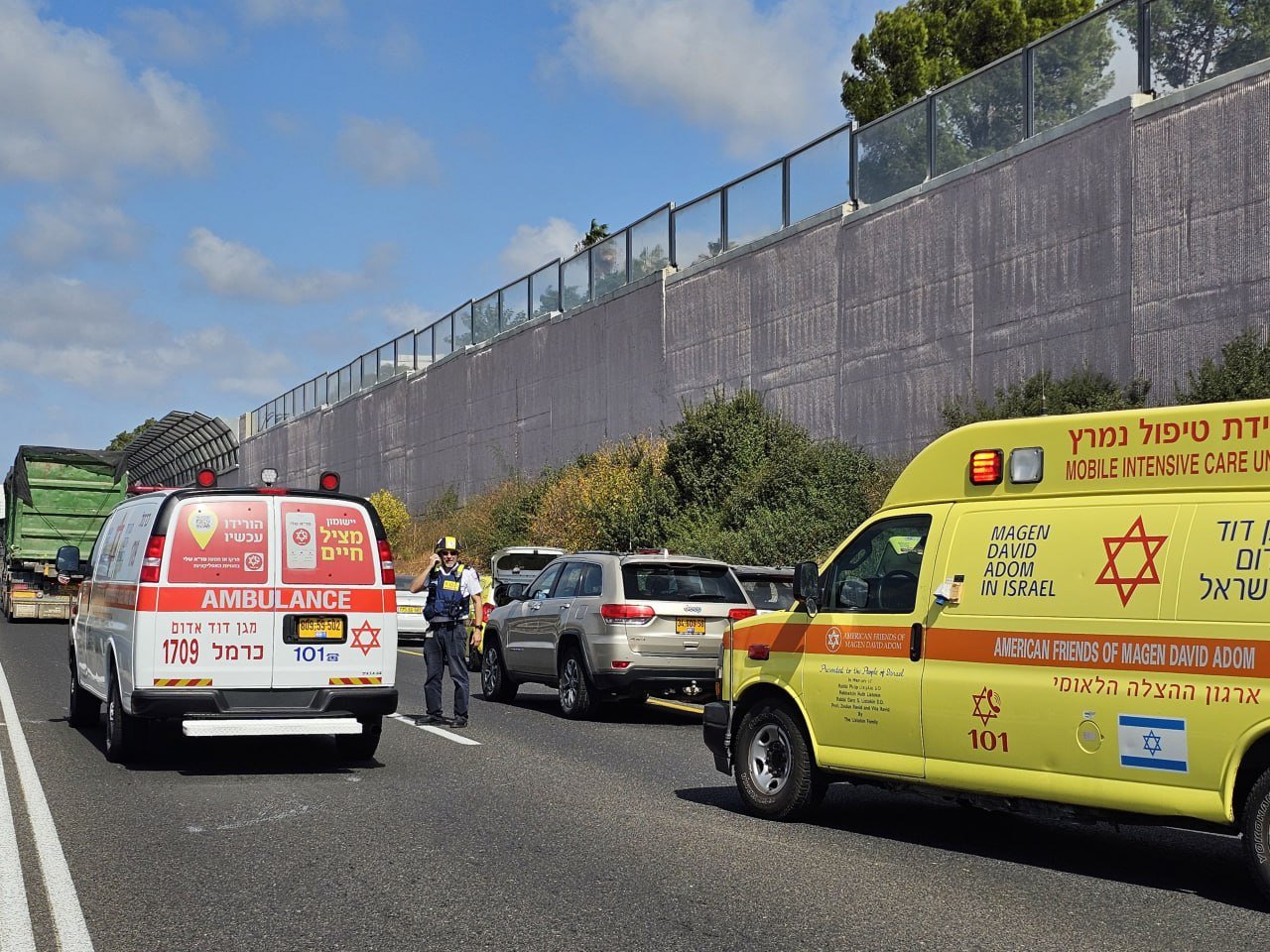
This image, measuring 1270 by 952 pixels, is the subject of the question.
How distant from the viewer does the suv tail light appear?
16297 mm

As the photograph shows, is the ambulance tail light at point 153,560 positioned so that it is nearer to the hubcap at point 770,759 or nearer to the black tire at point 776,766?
the black tire at point 776,766

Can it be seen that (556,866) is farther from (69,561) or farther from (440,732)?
(69,561)

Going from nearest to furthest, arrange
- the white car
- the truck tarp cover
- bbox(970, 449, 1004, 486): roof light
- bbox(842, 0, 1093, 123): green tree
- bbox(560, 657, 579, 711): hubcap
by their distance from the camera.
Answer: bbox(970, 449, 1004, 486): roof light, bbox(560, 657, 579, 711): hubcap, the white car, the truck tarp cover, bbox(842, 0, 1093, 123): green tree

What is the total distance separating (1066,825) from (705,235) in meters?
26.1

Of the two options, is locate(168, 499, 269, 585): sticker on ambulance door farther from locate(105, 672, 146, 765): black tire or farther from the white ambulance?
locate(105, 672, 146, 765): black tire

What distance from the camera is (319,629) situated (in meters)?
12.2

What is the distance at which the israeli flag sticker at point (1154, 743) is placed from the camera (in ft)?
25.4

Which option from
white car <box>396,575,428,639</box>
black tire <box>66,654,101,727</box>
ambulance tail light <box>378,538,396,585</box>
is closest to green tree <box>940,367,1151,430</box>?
white car <box>396,575,428,639</box>

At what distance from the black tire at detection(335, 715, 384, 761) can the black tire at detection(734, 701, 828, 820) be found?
11.0ft

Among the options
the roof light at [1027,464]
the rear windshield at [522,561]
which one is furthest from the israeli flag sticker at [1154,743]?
the rear windshield at [522,561]

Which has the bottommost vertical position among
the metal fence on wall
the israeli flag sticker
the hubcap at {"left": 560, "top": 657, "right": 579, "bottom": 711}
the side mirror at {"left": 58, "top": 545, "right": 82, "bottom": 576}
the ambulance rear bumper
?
the hubcap at {"left": 560, "top": 657, "right": 579, "bottom": 711}

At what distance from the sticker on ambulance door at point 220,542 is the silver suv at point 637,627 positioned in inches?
199

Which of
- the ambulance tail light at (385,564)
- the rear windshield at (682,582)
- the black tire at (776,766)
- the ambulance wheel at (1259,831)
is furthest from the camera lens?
the rear windshield at (682,582)

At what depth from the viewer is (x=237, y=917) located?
7117 millimetres
